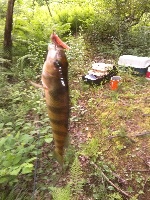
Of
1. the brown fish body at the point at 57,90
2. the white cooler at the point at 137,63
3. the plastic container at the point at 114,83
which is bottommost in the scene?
the plastic container at the point at 114,83

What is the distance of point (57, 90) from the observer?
2.88 feet

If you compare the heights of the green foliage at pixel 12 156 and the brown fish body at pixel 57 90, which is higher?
the brown fish body at pixel 57 90

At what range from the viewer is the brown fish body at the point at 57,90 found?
0.84 meters

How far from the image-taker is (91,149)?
3547 millimetres

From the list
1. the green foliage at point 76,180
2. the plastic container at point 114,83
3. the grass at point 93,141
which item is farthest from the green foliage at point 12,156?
the plastic container at point 114,83

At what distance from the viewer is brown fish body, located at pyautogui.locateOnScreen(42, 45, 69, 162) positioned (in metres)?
0.84

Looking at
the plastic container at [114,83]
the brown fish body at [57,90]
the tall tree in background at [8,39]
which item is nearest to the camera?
the brown fish body at [57,90]

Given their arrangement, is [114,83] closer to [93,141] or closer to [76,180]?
[93,141]

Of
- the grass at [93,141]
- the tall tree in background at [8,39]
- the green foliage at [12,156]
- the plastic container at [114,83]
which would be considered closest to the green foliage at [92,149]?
the grass at [93,141]

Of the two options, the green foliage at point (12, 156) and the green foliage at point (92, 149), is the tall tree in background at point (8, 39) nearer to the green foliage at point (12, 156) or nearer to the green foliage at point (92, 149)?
the green foliage at point (92, 149)

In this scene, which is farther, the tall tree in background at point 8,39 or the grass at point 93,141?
the tall tree in background at point 8,39

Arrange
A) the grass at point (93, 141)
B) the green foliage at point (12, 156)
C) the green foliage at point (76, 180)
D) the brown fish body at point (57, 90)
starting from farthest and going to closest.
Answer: the grass at point (93, 141) → the green foliage at point (76, 180) → the green foliage at point (12, 156) → the brown fish body at point (57, 90)

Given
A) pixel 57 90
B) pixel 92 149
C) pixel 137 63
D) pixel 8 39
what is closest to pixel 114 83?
pixel 137 63

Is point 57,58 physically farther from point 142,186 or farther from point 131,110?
point 131,110
